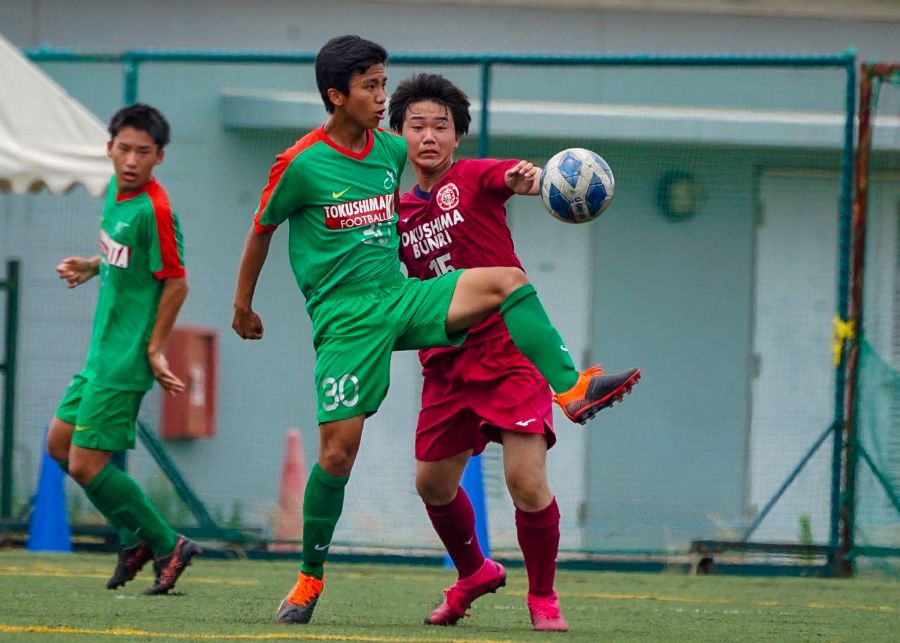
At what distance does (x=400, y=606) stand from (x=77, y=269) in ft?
7.04

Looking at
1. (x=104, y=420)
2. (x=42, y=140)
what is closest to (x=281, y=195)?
(x=104, y=420)

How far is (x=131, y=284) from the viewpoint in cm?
725

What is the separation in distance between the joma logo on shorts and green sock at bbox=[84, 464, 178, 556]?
88 centimetres

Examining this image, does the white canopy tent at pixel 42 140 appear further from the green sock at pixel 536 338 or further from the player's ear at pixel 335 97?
the green sock at pixel 536 338

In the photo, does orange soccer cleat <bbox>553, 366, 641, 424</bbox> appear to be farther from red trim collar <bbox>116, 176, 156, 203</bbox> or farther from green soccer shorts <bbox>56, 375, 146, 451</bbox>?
red trim collar <bbox>116, 176, 156, 203</bbox>

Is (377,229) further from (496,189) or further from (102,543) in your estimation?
(102,543)

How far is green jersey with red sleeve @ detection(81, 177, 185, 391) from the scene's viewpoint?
23.6 feet

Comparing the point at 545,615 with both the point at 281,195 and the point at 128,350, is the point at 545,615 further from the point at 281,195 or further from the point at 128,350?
the point at 128,350

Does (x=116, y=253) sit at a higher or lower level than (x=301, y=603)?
higher

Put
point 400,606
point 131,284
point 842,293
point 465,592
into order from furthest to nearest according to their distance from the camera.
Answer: point 842,293
point 131,284
point 400,606
point 465,592

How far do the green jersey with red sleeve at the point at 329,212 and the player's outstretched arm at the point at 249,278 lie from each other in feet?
0.17

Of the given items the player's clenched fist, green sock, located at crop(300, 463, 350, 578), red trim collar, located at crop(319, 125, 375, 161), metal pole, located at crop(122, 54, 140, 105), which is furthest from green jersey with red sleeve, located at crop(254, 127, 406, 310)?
metal pole, located at crop(122, 54, 140, 105)

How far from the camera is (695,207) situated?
33.0 ft

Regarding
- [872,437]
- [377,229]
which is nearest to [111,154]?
[377,229]
